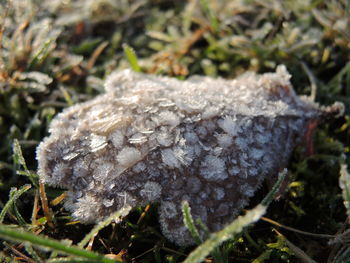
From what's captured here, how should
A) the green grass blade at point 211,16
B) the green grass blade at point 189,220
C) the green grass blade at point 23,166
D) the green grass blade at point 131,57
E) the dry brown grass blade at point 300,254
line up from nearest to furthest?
the green grass blade at point 189,220 → the dry brown grass blade at point 300,254 → the green grass blade at point 23,166 → the green grass blade at point 131,57 → the green grass blade at point 211,16

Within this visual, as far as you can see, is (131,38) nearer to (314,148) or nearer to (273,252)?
(314,148)

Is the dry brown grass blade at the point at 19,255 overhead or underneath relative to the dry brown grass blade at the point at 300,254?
overhead

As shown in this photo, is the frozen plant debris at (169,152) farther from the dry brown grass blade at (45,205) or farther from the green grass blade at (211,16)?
the green grass blade at (211,16)

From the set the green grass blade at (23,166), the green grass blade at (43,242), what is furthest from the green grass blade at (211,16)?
the green grass blade at (43,242)

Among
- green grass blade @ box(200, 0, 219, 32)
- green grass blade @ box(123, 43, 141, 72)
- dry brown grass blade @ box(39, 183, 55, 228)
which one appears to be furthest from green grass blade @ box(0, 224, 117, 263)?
green grass blade @ box(200, 0, 219, 32)

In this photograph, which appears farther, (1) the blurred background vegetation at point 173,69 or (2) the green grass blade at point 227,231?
(1) the blurred background vegetation at point 173,69

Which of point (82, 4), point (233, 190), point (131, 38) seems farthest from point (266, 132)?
point (82, 4)

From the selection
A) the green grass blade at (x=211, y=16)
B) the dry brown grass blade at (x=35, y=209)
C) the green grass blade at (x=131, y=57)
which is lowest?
the dry brown grass blade at (x=35, y=209)
